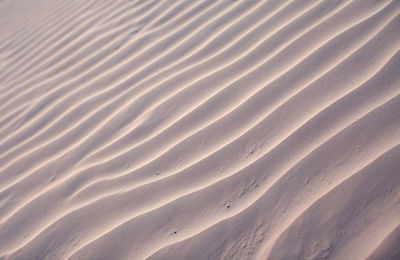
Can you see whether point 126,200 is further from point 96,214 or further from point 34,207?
point 34,207

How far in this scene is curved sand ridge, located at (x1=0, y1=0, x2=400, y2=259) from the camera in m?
1.35

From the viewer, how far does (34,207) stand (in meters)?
1.83

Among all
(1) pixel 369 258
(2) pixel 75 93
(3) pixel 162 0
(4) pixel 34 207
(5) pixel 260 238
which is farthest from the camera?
(3) pixel 162 0

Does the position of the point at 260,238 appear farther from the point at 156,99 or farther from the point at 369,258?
the point at 156,99

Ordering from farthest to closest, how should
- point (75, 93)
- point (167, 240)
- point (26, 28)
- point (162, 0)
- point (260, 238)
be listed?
point (26, 28) < point (162, 0) < point (75, 93) < point (167, 240) < point (260, 238)

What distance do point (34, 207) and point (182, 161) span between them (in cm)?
100

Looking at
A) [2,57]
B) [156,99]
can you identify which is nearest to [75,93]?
[156,99]

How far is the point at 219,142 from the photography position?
5.64 feet

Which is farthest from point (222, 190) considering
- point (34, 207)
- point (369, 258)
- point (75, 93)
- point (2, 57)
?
point (2, 57)

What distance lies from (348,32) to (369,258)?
135 centimetres

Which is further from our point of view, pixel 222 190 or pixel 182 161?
pixel 182 161

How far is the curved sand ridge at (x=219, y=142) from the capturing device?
1.35 metres

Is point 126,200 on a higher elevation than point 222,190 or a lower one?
higher

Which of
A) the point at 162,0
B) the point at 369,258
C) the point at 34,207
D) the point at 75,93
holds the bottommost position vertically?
the point at 369,258
